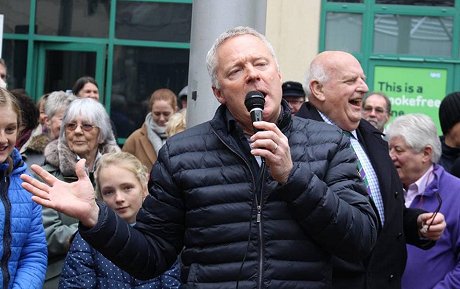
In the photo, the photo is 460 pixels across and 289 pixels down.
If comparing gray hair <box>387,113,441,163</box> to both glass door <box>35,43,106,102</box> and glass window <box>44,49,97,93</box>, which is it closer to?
glass door <box>35,43,106,102</box>

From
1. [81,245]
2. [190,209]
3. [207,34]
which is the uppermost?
[207,34]

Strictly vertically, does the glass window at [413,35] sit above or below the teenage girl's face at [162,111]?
above

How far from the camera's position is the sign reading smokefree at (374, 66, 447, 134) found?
1321cm

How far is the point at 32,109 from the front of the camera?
7000 mm

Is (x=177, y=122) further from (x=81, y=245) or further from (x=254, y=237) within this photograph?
(x=254, y=237)

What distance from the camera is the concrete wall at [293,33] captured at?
12875mm

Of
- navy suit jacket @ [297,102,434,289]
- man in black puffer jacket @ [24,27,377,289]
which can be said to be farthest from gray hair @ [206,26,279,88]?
Result: navy suit jacket @ [297,102,434,289]

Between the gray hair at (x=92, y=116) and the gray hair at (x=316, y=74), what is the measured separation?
1.80 meters

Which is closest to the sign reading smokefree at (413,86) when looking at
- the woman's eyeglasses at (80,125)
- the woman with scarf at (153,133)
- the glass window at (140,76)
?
the glass window at (140,76)

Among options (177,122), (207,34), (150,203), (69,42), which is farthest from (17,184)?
(69,42)

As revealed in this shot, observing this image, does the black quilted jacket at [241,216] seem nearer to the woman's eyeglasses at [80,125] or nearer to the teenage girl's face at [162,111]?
the woman's eyeglasses at [80,125]

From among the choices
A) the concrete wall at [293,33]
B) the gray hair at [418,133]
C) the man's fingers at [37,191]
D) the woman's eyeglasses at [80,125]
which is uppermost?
the concrete wall at [293,33]

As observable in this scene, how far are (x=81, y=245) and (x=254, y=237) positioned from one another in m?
1.62

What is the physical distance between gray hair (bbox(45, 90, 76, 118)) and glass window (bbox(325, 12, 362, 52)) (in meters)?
6.16
